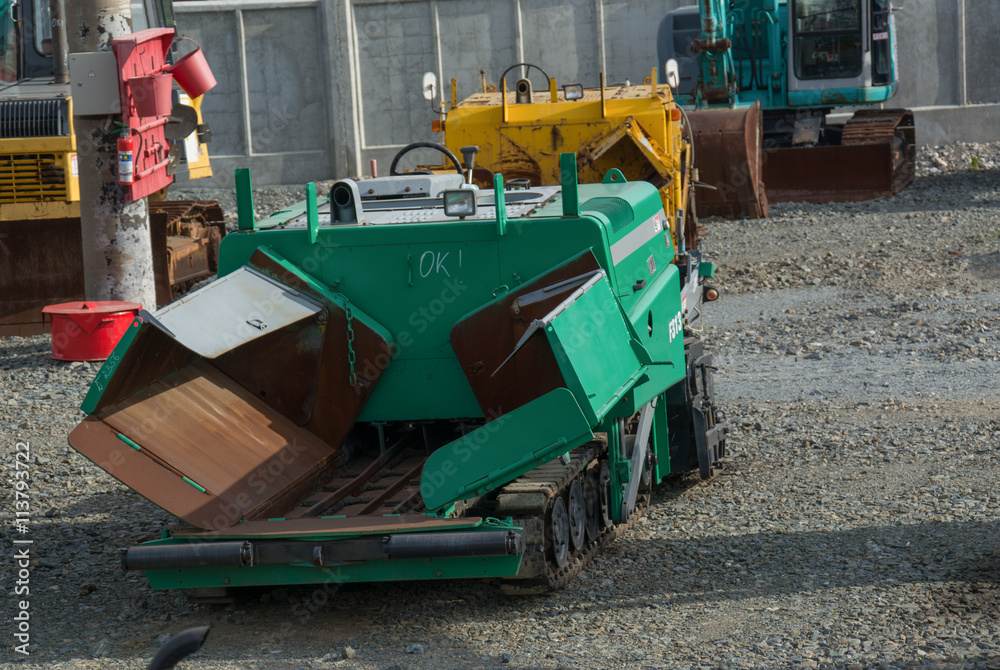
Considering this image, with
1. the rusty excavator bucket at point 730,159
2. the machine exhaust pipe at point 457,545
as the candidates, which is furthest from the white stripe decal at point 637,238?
the rusty excavator bucket at point 730,159

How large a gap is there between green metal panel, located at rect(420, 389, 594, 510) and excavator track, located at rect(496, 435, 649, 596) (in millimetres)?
251

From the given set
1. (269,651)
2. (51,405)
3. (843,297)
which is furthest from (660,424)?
(843,297)

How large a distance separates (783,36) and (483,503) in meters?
14.4

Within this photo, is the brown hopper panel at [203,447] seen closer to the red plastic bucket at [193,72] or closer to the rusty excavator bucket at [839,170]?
the red plastic bucket at [193,72]

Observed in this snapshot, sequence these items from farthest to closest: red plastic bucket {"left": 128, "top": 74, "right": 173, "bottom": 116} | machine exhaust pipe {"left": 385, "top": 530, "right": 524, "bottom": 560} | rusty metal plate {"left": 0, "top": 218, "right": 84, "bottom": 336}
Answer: rusty metal plate {"left": 0, "top": 218, "right": 84, "bottom": 336}
red plastic bucket {"left": 128, "top": 74, "right": 173, "bottom": 116}
machine exhaust pipe {"left": 385, "top": 530, "right": 524, "bottom": 560}

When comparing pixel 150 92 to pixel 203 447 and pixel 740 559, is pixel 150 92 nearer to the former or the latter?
pixel 203 447

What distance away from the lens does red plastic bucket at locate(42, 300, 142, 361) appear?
9.64 m

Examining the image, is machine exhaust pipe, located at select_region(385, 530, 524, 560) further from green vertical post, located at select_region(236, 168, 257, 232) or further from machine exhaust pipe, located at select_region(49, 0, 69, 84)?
machine exhaust pipe, located at select_region(49, 0, 69, 84)

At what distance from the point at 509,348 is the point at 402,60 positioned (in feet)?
56.7

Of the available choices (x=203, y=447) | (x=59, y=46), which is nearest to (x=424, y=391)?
(x=203, y=447)

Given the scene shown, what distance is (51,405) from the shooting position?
8.58 meters

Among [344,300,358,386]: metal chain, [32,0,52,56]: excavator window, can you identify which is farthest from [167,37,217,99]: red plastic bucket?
[344,300,358,386]: metal chain

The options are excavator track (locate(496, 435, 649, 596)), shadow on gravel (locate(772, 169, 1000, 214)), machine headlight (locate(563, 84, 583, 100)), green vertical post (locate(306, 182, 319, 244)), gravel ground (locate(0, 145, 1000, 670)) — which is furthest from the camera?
shadow on gravel (locate(772, 169, 1000, 214))

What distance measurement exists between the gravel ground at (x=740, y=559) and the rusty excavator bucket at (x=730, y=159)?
16.5ft
